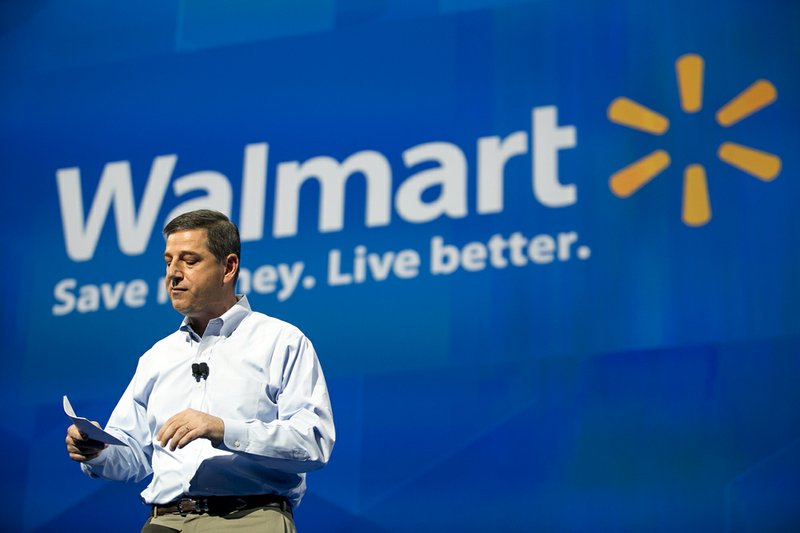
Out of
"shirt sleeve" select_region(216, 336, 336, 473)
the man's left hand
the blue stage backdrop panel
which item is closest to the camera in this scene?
the man's left hand

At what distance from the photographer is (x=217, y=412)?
8.11 ft

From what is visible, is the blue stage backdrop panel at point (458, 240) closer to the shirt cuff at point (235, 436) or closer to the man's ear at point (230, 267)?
the man's ear at point (230, 267)

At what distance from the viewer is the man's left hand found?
84.5 inches

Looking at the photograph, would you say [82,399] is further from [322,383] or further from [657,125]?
[657,125]

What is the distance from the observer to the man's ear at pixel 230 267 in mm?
2652

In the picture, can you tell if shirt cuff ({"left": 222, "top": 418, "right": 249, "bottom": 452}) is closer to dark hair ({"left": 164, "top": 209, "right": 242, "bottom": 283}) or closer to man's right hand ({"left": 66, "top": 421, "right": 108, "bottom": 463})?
man's right hand ({"left": 66, "top": 421, "right": 108, "bottom": 463})

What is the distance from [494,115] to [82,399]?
181cm

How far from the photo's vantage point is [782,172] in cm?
362

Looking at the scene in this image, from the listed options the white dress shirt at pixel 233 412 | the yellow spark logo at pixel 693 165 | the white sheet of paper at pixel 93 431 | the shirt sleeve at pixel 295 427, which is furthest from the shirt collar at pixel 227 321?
the yellow spark logo at pixel 693 165

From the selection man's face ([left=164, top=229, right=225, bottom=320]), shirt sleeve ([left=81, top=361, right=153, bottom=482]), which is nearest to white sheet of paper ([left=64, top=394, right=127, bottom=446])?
shirt sleeve ([left=81, top=361, right=153, bottom=482])

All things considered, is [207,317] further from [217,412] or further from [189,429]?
[189,429]

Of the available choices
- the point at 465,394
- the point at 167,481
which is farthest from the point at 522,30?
the point at 167,481

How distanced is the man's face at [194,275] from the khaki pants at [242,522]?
47cm

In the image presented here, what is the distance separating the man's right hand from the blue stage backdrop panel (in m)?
1.45
